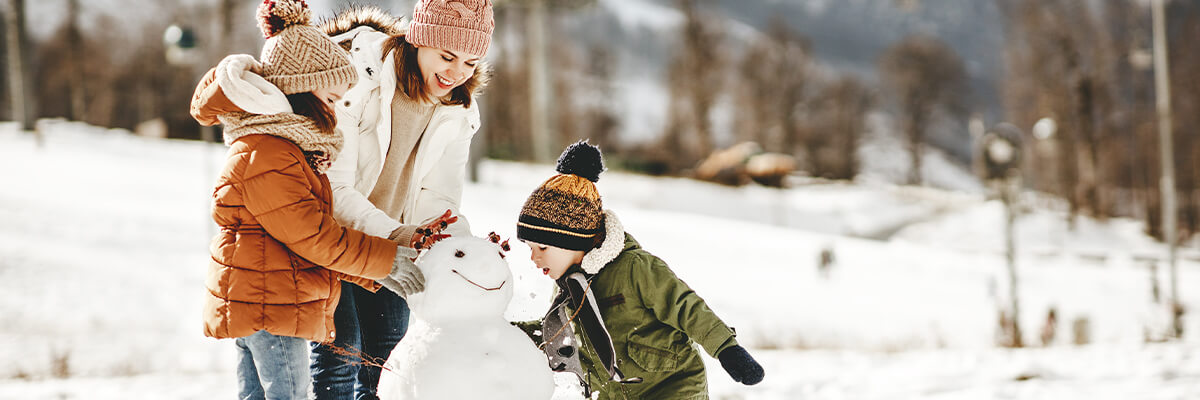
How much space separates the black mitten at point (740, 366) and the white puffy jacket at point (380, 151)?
2.86 ft

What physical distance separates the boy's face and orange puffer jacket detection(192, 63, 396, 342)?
48cm

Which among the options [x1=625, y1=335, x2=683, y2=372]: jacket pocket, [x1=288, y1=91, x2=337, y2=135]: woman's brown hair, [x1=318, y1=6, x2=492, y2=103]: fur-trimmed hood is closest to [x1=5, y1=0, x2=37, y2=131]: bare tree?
[x1=318, y1=6, x2=492, y2=103]: fur-trimmed hood

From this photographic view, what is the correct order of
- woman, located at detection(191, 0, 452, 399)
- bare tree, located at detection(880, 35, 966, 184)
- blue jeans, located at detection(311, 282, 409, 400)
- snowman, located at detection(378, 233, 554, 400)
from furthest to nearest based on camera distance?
bare tree, located at detection(880, 35, 966, 184) → blue jeans, located at detection(311, 282, 409, 400) → woman, located at detection(191, 0, 452, 399) → snowman, located at detection(378, 233, 554, 400)

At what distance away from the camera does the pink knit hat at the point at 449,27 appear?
8.84ft

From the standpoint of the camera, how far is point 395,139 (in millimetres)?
2787

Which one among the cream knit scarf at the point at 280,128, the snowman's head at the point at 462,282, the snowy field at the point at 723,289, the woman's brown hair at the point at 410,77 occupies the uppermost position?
the woman's brown hair at the point at 410,77

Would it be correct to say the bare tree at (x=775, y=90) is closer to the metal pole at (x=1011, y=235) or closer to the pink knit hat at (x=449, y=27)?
the metal pole at (x=1011, y=235)

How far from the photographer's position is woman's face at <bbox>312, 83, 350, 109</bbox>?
2412mm

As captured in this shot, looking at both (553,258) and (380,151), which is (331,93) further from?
(553,258)

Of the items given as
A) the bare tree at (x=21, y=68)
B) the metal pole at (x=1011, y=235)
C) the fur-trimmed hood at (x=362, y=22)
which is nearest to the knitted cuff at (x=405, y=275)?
the fur-trimmed hood at (x=362, y=22)

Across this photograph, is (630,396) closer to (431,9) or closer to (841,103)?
(431,9)

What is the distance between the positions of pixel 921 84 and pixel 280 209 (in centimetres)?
5305

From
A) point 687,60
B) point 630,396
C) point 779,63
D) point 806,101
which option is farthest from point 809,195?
point 630,396

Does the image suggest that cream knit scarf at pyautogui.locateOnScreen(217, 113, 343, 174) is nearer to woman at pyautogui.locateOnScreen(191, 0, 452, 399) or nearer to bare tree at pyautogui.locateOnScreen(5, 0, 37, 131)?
woman at pyautogui.locateOnScreen(191, 0, 452, 399)
